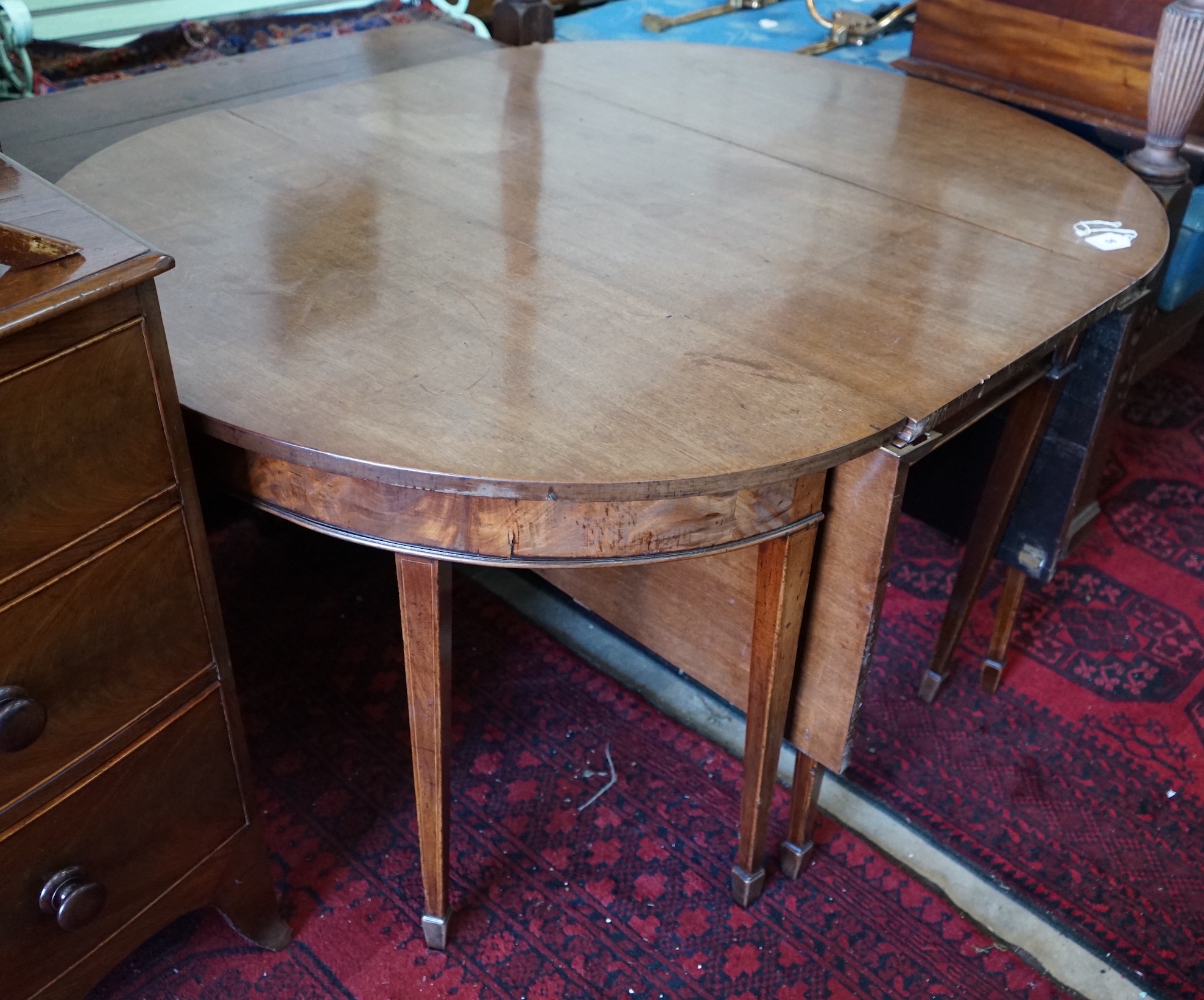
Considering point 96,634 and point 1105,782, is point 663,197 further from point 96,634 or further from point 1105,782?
point 1105,782

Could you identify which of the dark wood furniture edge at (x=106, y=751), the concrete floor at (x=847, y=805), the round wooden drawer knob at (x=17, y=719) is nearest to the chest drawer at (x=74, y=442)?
the round wooden drawer knob at (x=17, y=719)

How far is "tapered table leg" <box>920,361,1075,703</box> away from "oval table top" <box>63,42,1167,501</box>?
199 millimetres

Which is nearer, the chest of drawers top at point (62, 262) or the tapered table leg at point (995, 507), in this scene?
the chest of drawers top at point (62, 262)

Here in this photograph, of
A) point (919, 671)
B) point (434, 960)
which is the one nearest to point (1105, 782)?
point (919, 671)

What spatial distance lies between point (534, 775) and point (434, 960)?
29cm

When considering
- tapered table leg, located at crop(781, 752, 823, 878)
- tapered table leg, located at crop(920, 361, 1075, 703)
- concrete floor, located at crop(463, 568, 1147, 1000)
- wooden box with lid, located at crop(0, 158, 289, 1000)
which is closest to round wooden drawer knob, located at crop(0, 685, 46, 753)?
wooden box with lid, located at crop(0, 158, 289, 1000)

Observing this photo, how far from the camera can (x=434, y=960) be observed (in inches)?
48.9

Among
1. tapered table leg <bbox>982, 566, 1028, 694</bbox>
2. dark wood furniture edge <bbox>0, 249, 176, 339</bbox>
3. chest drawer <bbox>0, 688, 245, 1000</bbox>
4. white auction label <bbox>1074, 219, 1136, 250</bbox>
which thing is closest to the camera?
dark wood furniture edge <bbox>0, 249, 176, 339</bbox>

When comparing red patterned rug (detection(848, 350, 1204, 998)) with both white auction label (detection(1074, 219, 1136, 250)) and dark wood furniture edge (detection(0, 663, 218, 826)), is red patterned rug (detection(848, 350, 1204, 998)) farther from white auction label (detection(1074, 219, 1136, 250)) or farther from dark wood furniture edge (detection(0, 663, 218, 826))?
dark wood furniture edge (detection(0, 663, 218, 826))

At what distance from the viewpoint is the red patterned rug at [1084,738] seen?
4.40 feet

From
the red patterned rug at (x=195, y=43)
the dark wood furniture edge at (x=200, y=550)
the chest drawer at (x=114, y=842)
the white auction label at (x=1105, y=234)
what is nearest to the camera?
the dark wood furniture edge at (x=200, y=550)

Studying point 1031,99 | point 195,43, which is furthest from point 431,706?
point 195,43

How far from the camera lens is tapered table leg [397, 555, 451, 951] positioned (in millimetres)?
959

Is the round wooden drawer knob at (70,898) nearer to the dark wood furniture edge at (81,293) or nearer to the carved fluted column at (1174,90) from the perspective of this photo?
the dark wood furniture edge at (81,293)
